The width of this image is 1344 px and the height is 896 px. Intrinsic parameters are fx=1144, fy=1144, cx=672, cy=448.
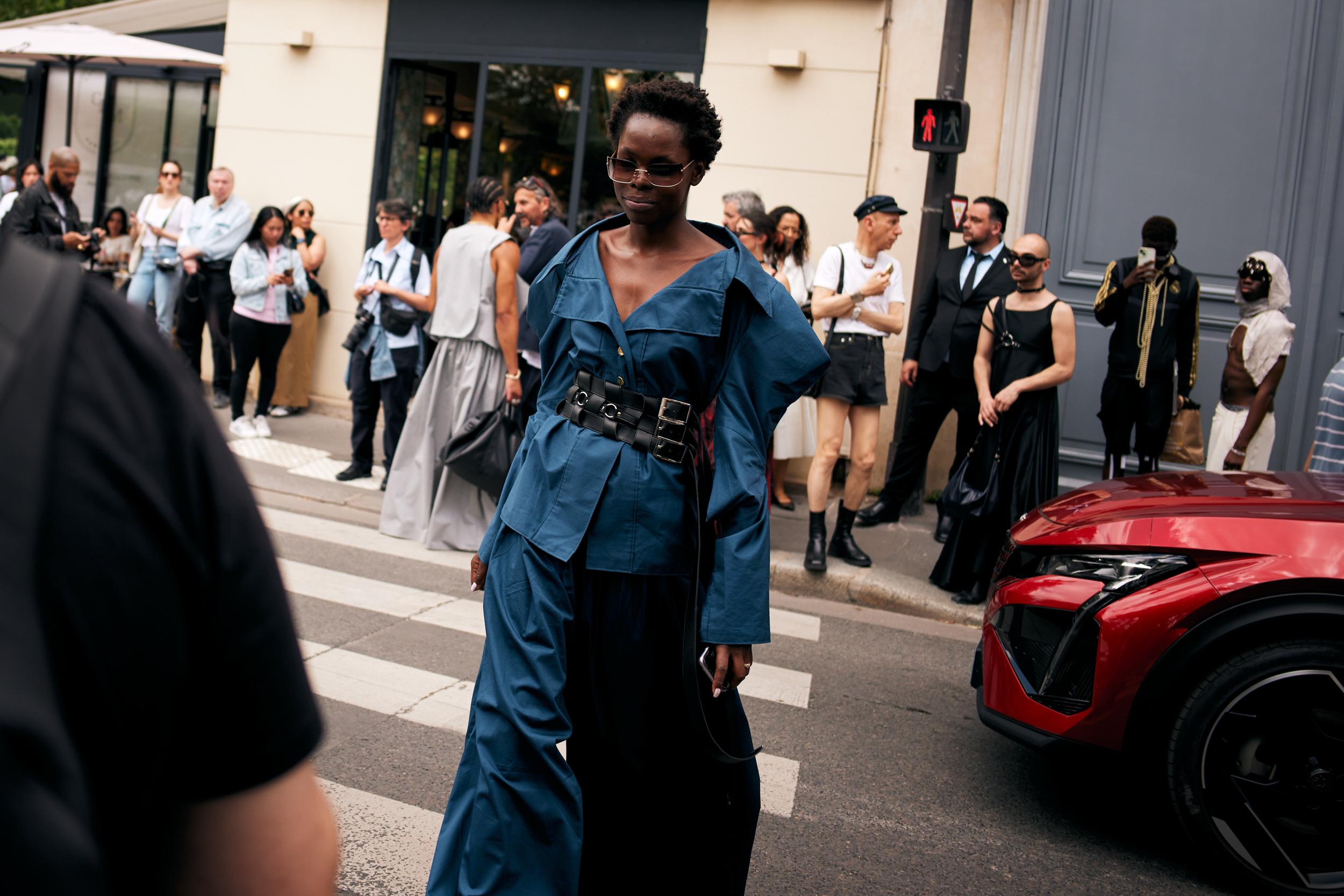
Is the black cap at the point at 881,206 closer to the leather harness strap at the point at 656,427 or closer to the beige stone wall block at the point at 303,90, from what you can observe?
the leather harness strap at the point at 656,427

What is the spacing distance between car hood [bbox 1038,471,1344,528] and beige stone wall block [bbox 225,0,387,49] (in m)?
8.65

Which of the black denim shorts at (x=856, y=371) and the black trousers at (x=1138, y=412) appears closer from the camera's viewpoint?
the black denim shorts at (x=856, y=371)

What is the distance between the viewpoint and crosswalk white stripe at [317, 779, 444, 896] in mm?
3150

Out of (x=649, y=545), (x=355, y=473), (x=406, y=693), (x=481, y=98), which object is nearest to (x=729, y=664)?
(x=649, y=545)

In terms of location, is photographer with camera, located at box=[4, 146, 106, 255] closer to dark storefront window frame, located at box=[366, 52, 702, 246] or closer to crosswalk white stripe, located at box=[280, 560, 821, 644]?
dark storefront window frame, located at box=[366, 52, 702, 246]

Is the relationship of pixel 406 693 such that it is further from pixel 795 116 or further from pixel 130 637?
pixel 795 116

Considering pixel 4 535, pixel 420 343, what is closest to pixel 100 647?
pixel 4 535

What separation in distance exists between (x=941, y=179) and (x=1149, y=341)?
171 cm

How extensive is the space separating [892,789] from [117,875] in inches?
139

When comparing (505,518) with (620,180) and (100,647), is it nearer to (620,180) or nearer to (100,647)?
(620,180)

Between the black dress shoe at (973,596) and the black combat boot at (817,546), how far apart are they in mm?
783

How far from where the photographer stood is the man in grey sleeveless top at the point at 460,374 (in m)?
6.86

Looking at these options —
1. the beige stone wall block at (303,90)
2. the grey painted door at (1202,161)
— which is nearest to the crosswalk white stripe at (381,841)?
the grey painted door at (1202,161)

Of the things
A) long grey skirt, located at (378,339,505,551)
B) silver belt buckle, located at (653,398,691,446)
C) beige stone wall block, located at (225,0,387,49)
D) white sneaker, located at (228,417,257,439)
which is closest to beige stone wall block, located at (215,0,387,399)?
beige stone wall block, located at (225,0,387,49)
